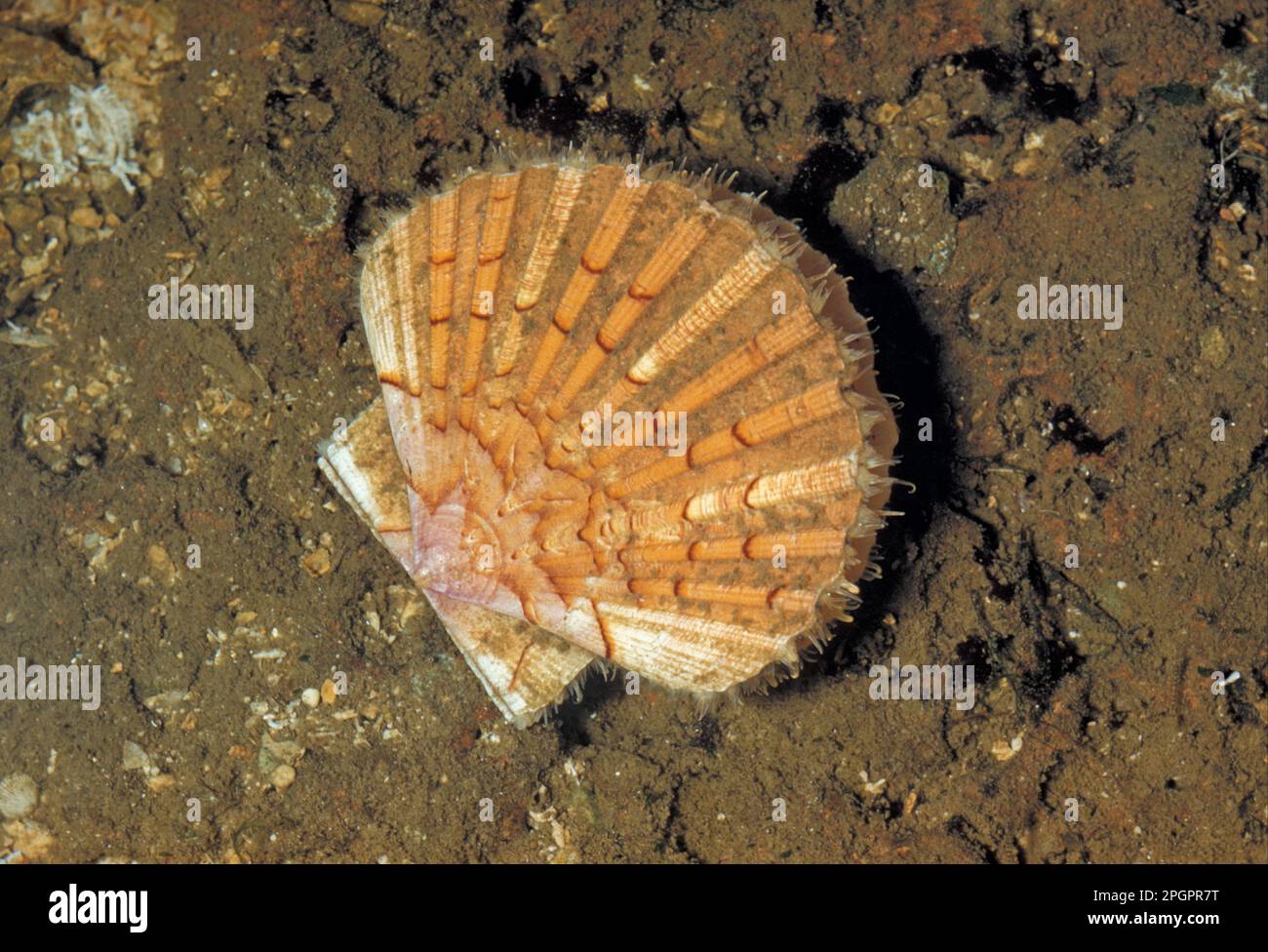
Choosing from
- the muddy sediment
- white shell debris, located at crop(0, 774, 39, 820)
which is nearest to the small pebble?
the muddy sediment

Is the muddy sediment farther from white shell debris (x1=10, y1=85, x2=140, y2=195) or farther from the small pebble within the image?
white shell debris (x1=10, y1=85, x2=140, y2=195)

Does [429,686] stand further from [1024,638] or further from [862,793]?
[1024,638]

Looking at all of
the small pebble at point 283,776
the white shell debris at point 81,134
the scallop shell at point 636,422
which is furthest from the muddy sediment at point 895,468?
the scallop shell at point 636,422

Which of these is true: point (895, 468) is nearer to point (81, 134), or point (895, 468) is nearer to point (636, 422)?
point (636, 422)

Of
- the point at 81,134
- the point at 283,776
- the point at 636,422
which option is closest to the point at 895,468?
the point at 636,422

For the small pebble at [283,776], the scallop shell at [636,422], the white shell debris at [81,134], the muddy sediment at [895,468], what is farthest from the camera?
the white shell debris at [81,134]

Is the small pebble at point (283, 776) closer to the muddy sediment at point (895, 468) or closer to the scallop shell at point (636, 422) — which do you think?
the muddy sediment at point (895, 468)

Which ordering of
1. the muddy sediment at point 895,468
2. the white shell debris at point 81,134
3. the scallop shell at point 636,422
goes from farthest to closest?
the white shell debris at point 81,134 → the muddy sediment at point 895,468 → the scallop shell at point 636,422

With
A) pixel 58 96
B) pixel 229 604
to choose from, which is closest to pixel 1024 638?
pixel 229 604
